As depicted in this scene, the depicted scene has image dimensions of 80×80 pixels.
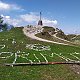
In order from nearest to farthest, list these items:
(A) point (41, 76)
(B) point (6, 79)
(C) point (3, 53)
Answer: (B) point (6, 79), (A) point (41, 76), (C) point (3, 53)

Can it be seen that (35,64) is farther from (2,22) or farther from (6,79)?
(2,22)

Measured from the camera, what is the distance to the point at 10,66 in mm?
34500

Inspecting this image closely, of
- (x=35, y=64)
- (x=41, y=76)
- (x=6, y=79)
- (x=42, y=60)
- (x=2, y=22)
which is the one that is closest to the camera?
(x=6, y=79)

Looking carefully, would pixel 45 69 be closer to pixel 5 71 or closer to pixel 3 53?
pixel 5 71

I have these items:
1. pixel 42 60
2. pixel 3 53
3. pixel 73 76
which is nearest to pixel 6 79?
pixel 73 76

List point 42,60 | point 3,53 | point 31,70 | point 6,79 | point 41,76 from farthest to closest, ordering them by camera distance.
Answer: point 3,53, point 42,60, point 31,70, point 41,76, point 6,79

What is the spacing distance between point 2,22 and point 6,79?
150832 mm

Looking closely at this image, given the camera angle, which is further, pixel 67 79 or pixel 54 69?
pixel 54 69

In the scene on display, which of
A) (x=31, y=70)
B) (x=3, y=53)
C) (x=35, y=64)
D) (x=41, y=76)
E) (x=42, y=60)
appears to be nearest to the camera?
(x=41, y=76)

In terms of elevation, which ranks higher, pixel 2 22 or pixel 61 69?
→ pixel 2 22

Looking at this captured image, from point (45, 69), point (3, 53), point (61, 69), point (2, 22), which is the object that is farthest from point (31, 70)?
point (2, 22)

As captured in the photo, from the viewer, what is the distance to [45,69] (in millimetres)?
33812

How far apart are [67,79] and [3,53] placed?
59.4 feet

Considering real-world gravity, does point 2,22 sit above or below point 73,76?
above
